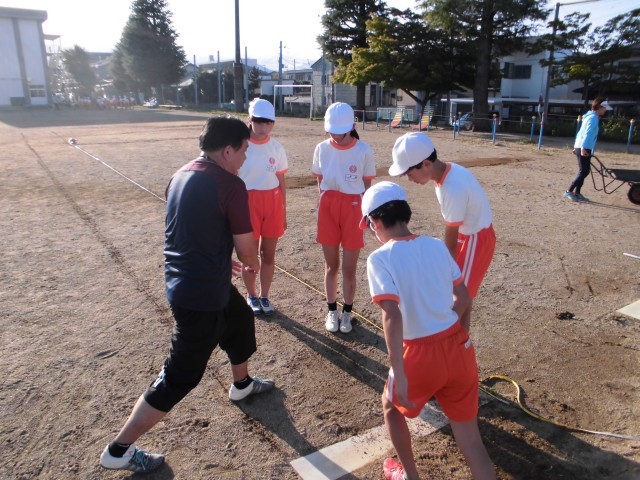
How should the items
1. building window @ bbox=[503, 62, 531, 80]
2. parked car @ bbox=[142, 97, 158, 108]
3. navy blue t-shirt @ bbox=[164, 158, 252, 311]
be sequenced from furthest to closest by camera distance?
1. parked car @ bbox=[142, 97, 158, 108]
2. building window @ bbox=[503, 62, 531, 80]
3. navy blue t-shirt @ bbox=[164, 158, 252, 311]

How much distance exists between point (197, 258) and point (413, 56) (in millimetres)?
30293

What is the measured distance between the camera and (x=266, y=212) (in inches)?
158

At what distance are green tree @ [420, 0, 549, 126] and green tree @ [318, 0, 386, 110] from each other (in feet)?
34.9

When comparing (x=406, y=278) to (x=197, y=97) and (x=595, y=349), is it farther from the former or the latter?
(x=197, y=97)

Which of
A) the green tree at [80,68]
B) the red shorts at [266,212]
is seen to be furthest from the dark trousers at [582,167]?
the green tree at [80,68]

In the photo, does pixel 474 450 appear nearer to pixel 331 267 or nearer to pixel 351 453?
pixel 351 453

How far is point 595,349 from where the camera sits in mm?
3750

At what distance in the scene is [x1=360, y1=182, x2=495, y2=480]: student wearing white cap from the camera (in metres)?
2.00

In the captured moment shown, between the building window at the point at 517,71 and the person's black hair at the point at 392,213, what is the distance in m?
43.0

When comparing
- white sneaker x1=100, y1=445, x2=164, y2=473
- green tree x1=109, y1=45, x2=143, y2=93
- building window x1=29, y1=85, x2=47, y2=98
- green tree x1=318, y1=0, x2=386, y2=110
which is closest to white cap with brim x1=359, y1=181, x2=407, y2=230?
white sneaker x1=100, y1=445, x2=164, y2=473

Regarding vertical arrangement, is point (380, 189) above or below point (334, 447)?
Result: above

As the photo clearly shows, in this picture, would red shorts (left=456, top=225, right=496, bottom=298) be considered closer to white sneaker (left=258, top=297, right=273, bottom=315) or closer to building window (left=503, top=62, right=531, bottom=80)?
white sneaker (left=258, top=297, right=273, bottom=315)

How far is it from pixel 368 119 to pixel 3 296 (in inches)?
1319

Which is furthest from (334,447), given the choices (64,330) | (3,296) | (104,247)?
(104,247)
